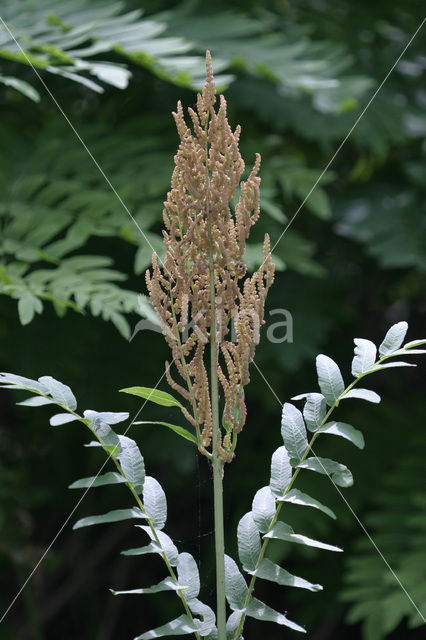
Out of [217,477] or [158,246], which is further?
[158,246]

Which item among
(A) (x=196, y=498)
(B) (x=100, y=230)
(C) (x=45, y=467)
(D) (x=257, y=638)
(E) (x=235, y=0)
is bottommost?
(D) (x=257, y=638)

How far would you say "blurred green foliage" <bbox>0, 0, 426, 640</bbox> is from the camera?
48.7 inches

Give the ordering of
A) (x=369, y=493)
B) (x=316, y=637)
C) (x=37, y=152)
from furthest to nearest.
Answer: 1. (x=316, y=637)
2. (x=369, y=493)
3. (x=37, y=152)

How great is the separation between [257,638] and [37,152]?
151 centimetres

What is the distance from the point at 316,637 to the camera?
6.55 ft

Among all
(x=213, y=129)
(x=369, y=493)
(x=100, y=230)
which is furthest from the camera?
(x=369, y=493)

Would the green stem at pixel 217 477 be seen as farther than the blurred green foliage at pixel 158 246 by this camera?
No

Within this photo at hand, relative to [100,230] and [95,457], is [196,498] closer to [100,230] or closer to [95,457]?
[95,457]

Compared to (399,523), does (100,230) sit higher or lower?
higher

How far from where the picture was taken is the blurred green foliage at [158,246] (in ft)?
4.06

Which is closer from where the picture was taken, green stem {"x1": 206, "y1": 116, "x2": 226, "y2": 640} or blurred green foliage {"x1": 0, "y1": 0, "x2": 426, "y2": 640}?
green stem {"x1": 206, "y1": 116, "x2": 226, "y2": 640}

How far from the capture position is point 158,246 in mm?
1183

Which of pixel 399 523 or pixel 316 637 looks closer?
pixel 399 523

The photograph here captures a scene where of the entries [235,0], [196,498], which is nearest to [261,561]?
[196,498]
